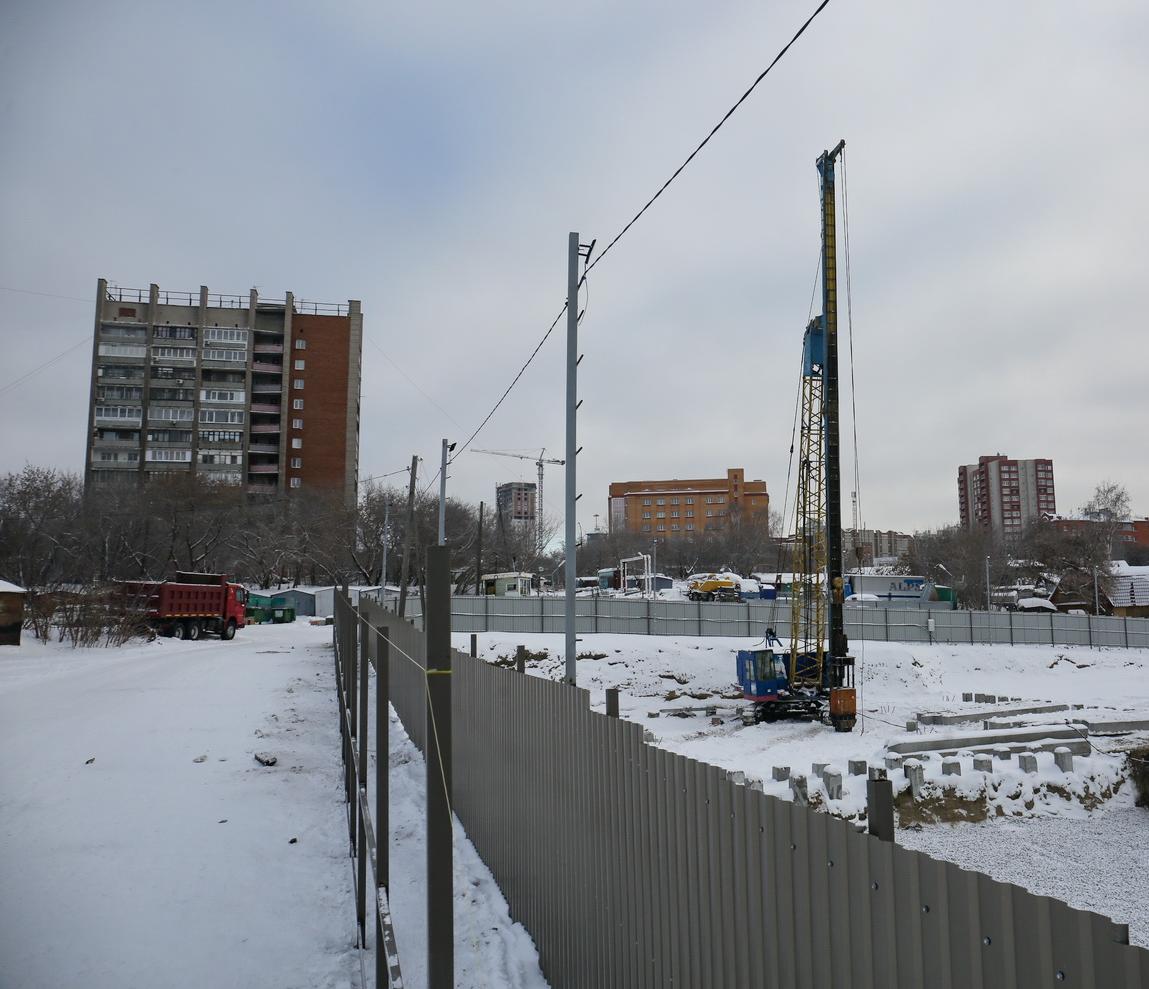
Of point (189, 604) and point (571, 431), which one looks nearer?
point (571, 431)

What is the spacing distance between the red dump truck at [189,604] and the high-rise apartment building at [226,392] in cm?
5712

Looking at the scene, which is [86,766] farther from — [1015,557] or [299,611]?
[1015,557]

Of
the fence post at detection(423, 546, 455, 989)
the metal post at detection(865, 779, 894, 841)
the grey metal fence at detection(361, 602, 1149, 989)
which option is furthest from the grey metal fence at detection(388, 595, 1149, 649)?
the metal post at detection(865, 779, 894, 841)

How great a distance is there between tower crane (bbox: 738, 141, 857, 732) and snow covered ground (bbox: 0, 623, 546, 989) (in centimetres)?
1479

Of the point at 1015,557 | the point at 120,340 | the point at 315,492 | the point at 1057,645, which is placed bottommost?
the point at 1057,645

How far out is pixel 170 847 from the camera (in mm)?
7109

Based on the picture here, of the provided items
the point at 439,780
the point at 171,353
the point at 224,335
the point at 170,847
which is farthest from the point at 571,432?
the point at 171,353

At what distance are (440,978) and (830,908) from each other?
72.1 inches

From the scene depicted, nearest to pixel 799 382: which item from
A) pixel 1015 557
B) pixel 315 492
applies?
pixel 315 492

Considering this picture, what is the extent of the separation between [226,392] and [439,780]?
101372mm

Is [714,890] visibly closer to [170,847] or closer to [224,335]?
[170,847]

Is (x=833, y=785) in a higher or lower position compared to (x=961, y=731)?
higher

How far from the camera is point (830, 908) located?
2486 mm

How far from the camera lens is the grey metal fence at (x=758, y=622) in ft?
132
